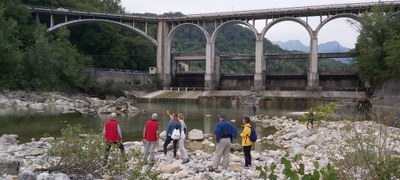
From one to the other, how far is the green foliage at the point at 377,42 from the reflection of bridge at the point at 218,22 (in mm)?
5445

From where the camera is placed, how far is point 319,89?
4812 cm

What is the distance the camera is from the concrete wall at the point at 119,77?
2015 inches

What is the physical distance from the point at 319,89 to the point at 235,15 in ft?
56.6

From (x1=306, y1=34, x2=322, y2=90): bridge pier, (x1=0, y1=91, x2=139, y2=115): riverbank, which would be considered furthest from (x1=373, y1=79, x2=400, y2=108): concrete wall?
(x1=0, y1=91, x2=139, y2=115): riverbank

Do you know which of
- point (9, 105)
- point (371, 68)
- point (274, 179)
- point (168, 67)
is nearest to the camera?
point (274, 179)

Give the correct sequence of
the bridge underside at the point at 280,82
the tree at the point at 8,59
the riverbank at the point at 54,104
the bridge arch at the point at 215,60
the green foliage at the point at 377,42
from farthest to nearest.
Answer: the bridge arch at the point at 215,60, the bridge underside at the point at 280,82, the green foliage at the point at 377,42, the tree at the point at 8,59, the riverbank at the point at 54,104

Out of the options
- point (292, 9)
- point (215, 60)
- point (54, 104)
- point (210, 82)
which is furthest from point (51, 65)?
point (292, 9)

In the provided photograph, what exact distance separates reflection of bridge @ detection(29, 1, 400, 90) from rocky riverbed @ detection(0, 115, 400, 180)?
36.3 m

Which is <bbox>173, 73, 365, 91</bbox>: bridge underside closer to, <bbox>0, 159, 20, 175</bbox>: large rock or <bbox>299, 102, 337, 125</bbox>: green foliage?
<bbox>299, 102, 337, 125</bbox>: green foliage

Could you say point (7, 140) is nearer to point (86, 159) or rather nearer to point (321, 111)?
point (86, 159)

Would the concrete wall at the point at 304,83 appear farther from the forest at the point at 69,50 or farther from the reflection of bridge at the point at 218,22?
the forest at the point at 69,50

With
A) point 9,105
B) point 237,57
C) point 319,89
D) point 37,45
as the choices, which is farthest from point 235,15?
point 9,105

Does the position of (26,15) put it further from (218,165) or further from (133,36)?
(218,165)

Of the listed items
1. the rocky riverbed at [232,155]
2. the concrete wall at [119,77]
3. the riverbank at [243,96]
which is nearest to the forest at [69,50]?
the concrete wall at [119,77]
